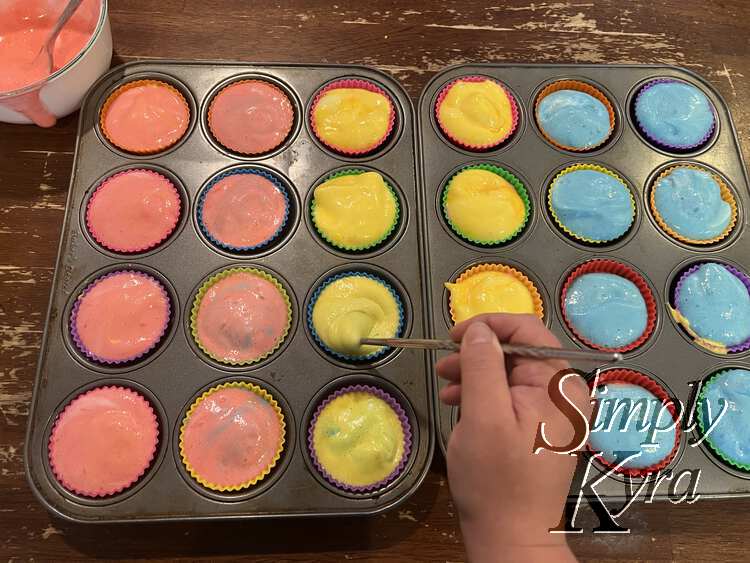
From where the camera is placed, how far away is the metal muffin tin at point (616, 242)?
6.34 feet

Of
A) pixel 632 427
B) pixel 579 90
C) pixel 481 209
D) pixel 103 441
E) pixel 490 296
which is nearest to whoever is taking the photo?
pixel 103 441

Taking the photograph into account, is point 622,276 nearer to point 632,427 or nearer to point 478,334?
point 632,427

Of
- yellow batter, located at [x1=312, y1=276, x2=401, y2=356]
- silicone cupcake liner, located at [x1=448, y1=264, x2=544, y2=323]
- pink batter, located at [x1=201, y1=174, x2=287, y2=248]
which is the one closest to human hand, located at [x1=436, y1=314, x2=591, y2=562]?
yellow batter, located at [x1=312, y1=276, x2=401, y2=356]

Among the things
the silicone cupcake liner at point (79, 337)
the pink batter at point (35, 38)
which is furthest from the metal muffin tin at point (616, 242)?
the pink batter at point (35, 38)

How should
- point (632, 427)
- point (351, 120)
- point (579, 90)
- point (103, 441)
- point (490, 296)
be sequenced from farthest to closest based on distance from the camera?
point (579, 90), point (351, 120), point (490, 296), point (632, 427), point (103, 441)

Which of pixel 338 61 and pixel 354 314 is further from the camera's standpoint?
pixel 338 61

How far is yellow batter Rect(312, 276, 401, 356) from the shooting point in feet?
6.02

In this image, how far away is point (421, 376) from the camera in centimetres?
187

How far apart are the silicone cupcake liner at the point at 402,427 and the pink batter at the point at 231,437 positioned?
0.41ft

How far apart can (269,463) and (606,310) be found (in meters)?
1.36

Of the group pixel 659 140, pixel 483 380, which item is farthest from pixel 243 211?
pixel 659 140

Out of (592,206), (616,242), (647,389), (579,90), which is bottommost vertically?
(647,389)

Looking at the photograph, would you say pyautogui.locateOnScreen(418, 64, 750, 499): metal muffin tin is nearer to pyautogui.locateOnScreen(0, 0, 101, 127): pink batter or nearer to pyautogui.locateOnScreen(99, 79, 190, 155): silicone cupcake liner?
pyautogui.locateOnScreen(99, 79, 190, 155): silicone cupcake liner

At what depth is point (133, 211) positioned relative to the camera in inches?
79.4
